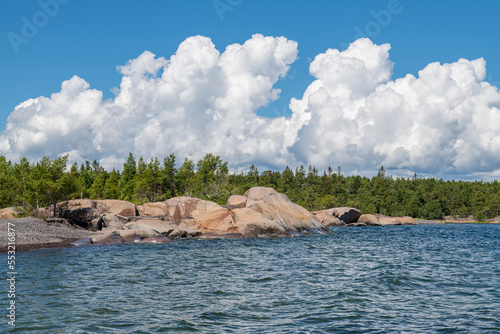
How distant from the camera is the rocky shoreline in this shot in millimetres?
40250

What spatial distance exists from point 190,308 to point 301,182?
16532 cm

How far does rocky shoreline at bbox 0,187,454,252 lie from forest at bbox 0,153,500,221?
3.84 m

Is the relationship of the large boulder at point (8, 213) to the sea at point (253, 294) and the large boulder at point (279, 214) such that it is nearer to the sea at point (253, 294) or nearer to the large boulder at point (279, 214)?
the sea at point (253, 294)

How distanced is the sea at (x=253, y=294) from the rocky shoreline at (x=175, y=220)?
38.3ft

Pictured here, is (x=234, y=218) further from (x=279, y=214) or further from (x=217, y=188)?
(x=217, y=188)

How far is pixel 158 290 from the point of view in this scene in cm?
1753

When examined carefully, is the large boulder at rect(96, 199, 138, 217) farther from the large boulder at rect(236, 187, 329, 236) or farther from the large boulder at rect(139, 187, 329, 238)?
the large boulder at rect(236, 187, 329, 236)

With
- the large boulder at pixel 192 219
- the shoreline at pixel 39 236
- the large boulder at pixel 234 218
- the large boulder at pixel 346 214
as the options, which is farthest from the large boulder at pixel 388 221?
the shoreline at pixel 39 236

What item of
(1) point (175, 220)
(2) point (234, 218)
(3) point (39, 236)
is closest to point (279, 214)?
(2) point (234, 218)

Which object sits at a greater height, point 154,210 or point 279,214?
point 154,210

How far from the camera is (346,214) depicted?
315ft

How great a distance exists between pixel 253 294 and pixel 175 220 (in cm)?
3585

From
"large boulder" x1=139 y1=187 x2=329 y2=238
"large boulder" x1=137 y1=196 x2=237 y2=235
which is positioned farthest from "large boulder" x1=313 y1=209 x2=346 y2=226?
"large boulder" x1=137 y1=196 x2=237 y2=235

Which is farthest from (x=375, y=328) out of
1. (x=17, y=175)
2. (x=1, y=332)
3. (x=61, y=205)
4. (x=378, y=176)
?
(x=378, y=176)
